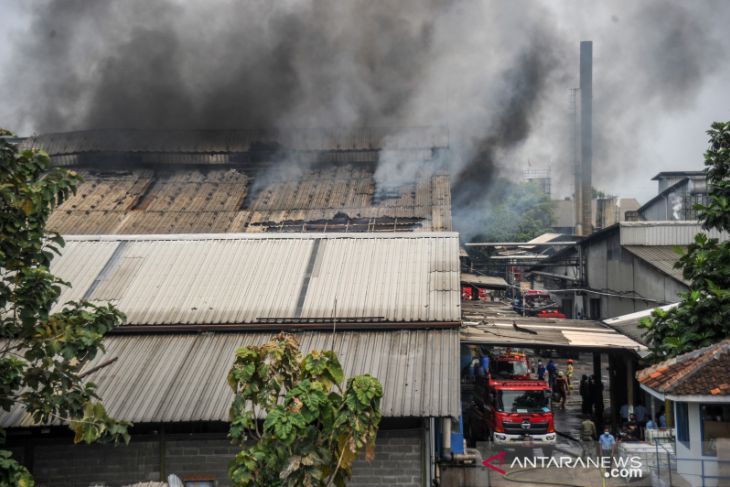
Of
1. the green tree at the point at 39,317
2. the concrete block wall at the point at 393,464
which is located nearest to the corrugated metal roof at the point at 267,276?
the concrete block wall at the point at 393,464

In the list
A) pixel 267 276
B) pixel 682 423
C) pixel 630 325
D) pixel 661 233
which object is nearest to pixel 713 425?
pixel 682 423

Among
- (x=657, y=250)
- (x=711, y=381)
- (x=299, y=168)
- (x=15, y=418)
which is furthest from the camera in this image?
(x=299, y=168)

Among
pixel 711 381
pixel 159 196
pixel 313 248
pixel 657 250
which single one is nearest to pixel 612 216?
pixel 657 250

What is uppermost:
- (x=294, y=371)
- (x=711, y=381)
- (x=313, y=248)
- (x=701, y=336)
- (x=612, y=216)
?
(x=612, y=216)

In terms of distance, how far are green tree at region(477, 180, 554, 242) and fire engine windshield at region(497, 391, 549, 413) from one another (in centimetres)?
2205

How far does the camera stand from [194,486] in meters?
11.6

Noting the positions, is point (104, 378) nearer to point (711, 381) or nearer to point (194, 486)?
point (194, 486)

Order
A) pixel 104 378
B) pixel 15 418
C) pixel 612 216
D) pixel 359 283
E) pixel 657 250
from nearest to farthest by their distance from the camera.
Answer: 1. pixel 15 418
2. pixel 104 378
3. pixel 359 283
4. pixel 657 250
5. pixel 612 216

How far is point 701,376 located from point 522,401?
7319mm

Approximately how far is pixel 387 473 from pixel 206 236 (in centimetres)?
734

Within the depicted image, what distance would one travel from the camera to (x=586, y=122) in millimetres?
37625

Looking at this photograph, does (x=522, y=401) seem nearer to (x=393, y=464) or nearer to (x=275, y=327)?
(x=393, y=464)

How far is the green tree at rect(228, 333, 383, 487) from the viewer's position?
737cm

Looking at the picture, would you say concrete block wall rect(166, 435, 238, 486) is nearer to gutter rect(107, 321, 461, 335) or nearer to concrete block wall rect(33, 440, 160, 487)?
concrete block wall rect(33, 440, 160, 487)
